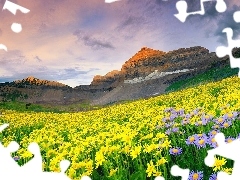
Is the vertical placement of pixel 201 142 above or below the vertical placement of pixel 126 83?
below

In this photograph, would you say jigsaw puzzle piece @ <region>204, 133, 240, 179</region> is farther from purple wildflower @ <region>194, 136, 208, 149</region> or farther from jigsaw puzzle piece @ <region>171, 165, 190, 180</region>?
purple wildflower @ <region>194, 136, 208, 149</region>

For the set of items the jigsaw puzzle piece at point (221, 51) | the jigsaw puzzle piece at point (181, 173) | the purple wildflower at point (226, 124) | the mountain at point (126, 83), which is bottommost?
the jigsaw puzzle piece at point (181, 173)

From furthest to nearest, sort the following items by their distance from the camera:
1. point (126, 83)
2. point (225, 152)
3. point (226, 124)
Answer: point (126, 83) → point (226, 124) → point (225, 152)

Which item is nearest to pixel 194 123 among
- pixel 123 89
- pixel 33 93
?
pixel 123 89

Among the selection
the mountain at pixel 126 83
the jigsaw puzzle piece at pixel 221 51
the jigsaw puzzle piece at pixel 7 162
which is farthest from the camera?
the mountain at pixel 126 83

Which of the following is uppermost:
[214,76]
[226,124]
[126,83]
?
[126,83]

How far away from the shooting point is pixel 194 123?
5.45 metres

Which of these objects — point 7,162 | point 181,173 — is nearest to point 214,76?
point 7,162

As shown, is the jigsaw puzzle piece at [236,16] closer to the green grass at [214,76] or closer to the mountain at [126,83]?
the green grass at [214,76]

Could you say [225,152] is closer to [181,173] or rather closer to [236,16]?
[181,173]

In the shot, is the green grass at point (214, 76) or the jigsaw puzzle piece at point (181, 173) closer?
the jigsaw puzzle piece at point (181, 173)

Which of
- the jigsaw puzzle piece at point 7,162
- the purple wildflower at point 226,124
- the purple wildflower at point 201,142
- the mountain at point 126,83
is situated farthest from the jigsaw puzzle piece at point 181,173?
the mountain at point 126,83

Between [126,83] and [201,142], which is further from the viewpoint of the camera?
[126,83]

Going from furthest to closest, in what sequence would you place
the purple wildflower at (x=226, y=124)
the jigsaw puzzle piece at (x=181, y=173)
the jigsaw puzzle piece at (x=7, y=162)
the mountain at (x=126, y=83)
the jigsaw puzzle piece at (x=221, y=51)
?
the mountain at (x=126, y=83), the purple wildflower at (x=226, y=124), the jigsaw puzzle piece at (x=221, y=51), the jigsaw puzzle piece at (x=7, y=162), the jigsaw puzzle piece at (x=181, y=173)
